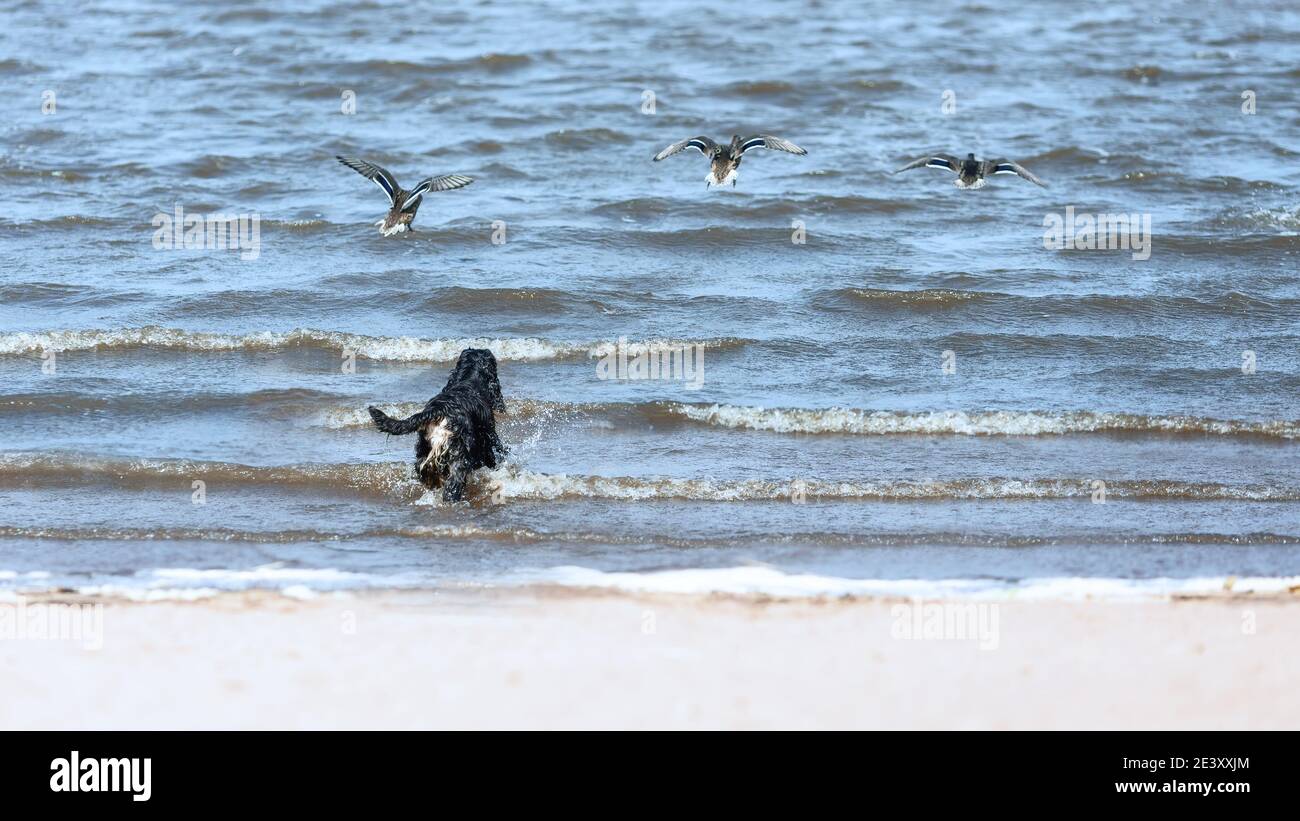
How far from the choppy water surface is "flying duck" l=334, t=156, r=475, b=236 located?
114cm

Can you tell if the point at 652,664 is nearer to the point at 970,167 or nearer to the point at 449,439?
the point at 449,439

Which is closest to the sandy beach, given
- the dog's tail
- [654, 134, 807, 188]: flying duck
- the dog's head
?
the dog's tail

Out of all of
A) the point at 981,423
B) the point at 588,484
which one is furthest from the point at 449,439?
the point at 981,423

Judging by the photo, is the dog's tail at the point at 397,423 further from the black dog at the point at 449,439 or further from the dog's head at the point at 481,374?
the dog's head at the point at 481,374

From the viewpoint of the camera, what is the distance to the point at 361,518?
10266 millimetres

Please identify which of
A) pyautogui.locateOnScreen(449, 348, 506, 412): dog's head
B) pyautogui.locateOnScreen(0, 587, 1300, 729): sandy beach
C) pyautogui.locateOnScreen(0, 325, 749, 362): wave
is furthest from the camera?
pyautogui.locateOnScreen(0, 325, 749, 362): wave

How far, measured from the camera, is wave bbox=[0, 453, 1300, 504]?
35.1 feet

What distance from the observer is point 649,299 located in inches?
623

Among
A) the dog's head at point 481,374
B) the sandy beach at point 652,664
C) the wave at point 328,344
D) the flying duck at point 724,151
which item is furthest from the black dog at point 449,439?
the flying duck at point 724,151

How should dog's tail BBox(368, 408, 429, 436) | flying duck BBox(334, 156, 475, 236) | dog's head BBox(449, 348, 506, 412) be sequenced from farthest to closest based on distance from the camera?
1. flying duck BBox(334, 156, 475, 236)
2. dog's head BBox(449, 348, 506, 412)
3. dog's tail BBox(368, 408, 429, 436)

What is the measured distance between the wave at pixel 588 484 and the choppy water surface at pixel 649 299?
0.11 feet

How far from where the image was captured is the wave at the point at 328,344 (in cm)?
1398

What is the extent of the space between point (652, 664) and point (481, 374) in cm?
461

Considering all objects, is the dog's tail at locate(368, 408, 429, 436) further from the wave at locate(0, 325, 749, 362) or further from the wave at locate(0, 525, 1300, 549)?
the wave at locate(0, 325, 749, 362)
